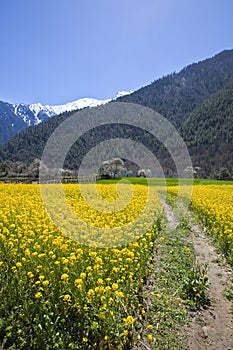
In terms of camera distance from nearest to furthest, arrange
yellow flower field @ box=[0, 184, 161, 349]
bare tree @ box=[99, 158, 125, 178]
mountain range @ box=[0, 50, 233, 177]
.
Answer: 1. yellow flower field @ box=[0, 184, 161, 349]
2. bare tree @ box=[99, 158, 125, 178]
3. mountain range @ box=[0, 50, 233, 177]

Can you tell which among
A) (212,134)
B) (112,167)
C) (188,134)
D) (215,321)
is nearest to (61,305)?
(215,321)

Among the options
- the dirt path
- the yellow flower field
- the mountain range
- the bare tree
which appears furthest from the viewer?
the mountain range

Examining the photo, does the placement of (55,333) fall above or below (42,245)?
below

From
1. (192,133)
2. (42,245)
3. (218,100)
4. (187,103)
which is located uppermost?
(187,103)

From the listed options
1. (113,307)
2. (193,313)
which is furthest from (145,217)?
(113,307)

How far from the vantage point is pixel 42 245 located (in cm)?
524

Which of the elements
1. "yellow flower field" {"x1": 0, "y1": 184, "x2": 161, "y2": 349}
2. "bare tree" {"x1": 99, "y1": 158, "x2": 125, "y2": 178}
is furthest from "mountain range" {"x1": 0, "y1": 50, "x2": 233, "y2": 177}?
"yellow flower field" {"x1": 0, "y1": 184, "x2": 161, "y2": 349}

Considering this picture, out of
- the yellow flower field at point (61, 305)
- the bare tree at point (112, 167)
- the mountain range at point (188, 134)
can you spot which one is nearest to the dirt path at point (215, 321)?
the yellow flower field at point (61, 305)

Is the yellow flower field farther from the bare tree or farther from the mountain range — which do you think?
the bare tree

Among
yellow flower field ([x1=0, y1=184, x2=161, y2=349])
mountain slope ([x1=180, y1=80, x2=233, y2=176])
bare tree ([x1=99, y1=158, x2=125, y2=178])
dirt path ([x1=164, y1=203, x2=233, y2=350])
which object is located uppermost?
mountain slope ([x1=180, y1=80, x2=233, y2=176])

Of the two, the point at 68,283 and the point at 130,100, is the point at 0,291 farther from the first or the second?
the point at 130,100

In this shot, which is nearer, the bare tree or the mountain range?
the bare tree

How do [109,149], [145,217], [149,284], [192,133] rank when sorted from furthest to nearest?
[192,133] < [109,149] < [145,217] < [149,284]

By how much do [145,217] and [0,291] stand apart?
6.01 metres
